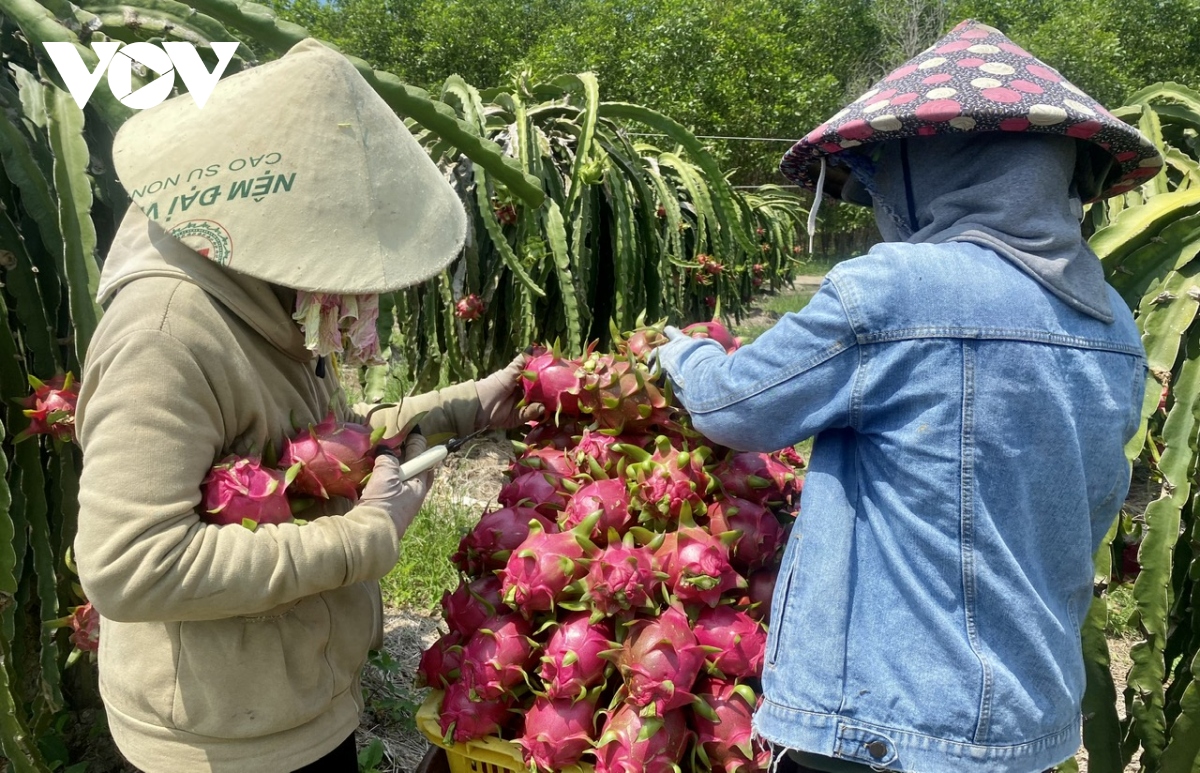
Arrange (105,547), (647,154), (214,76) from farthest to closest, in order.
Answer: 1. (647,154)
2. (214,76)
3. (105,547)

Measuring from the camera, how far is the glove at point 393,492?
1.19 meters

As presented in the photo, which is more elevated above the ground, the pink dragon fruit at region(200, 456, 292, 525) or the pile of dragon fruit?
the pink dragon fruit at region(200, 456, 292, 525)

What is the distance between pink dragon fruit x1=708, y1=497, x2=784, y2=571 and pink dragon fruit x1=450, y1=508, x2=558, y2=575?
0.28 m

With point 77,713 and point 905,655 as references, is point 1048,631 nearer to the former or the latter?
point 905,655

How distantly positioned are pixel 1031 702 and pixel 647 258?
3.07 meters

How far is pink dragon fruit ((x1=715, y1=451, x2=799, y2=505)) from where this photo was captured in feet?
4.56

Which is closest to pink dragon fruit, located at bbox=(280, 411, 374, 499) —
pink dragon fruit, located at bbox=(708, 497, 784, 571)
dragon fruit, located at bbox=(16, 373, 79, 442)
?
dragon fruit, located at bbox=(16, 373, 79, 442)

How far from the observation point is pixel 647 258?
396 centimetres

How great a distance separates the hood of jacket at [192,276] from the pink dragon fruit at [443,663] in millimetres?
560

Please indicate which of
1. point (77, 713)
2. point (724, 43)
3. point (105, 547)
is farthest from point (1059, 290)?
point (724, 43)

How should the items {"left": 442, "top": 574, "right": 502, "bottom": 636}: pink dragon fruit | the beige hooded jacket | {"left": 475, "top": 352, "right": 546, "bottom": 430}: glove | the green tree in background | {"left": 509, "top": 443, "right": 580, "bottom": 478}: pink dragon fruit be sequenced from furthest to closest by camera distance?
1. the green tree in background
2. {"left": 475, "top": 352, "right": 546, "bottom": 430}: glove
3. {"left": 509, "top": 443, "right": 580, "bottom": 478}: pink dragon fruit
4. {"left": 442, "top": 574, "right": 502, "bottom": 636}: pink dragon fruit
5. the beige hooded jacket

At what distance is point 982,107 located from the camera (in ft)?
3.43

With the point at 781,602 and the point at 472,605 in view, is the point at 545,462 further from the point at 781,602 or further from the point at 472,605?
the point at 781,602

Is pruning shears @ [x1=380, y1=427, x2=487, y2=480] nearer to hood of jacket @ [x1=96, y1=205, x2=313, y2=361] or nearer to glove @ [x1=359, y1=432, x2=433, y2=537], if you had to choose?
glove @ [x1=359, y1=432, x2=433, y2=537]
